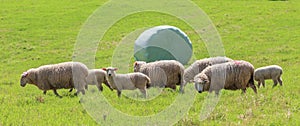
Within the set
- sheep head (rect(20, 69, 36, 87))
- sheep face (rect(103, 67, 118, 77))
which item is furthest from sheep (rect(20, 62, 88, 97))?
sheep face (rect(103, 67, 118, 77))

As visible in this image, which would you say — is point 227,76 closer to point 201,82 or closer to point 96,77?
point 201,82

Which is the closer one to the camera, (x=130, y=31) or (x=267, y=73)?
(x=267, y=73)

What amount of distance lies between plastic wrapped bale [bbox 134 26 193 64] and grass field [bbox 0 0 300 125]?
351 centimetres

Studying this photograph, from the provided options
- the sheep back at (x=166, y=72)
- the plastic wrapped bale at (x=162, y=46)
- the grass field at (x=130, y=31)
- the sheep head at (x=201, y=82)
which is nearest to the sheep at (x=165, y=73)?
the sheep back at (x=166, y=72)

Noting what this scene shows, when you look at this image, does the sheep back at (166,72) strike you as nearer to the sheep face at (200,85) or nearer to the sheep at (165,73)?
the sheep at (165,73)

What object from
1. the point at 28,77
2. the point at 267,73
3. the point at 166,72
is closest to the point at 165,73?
the point at 166,72

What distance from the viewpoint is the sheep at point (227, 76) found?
40.8ft

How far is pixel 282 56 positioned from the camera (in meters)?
24.8

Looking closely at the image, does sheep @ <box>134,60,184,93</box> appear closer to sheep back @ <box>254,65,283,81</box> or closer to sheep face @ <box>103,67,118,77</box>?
sheep face @ <box>103,67,118,77</box>

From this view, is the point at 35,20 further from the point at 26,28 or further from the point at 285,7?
the point at 285,7

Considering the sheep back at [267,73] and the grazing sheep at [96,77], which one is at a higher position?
the grazing sheep at [96,77]

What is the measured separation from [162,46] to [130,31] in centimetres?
1426

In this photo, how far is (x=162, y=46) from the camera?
2147 centimetres

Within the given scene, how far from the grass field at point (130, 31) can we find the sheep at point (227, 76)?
282mm
